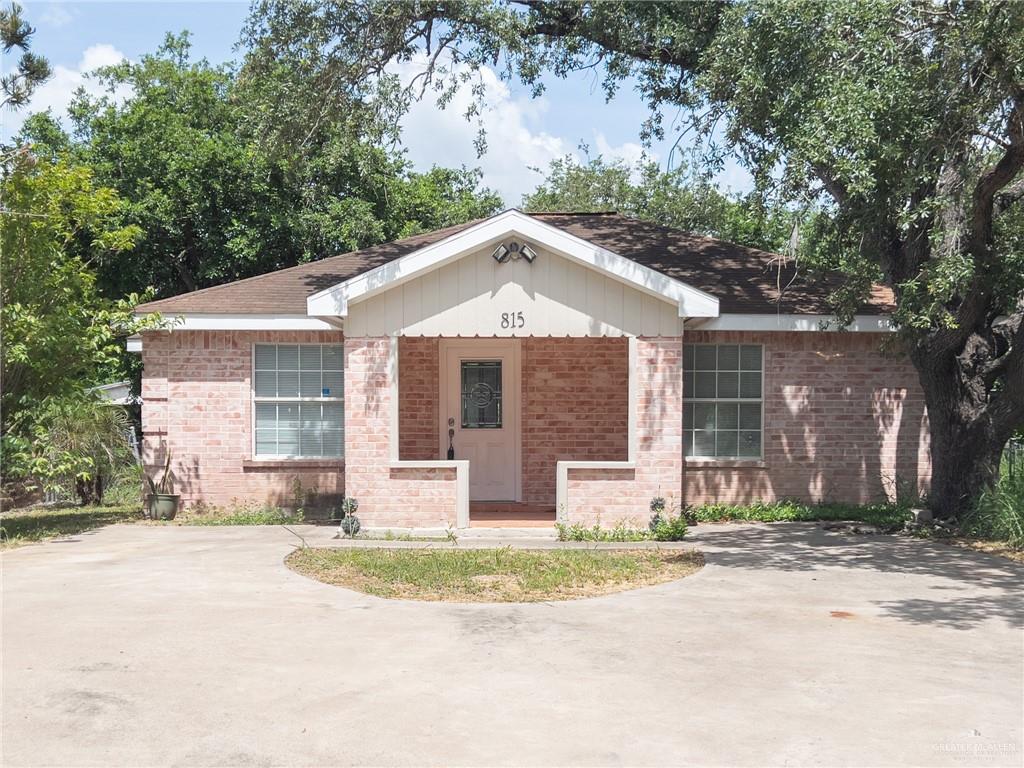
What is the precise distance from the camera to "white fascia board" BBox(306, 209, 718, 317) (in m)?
12.1

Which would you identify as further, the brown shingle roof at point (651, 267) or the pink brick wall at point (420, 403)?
the pink brick wall at point (420, 403)

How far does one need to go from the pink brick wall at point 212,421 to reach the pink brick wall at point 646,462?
4015 mm

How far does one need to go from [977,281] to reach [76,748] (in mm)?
10596

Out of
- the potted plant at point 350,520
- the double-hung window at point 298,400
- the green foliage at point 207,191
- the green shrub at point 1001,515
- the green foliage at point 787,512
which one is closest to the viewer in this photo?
the green shrub at point 1001,515

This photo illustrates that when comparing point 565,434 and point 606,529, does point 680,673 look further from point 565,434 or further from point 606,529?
point 565,434

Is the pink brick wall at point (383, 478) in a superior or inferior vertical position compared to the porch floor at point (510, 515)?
superior

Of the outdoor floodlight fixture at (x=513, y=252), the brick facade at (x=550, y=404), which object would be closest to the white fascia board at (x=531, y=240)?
the outdoor floodlight fixture at (x=513, y=252)

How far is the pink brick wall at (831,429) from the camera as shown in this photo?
14.4 m

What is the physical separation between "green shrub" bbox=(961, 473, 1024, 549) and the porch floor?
17.4ft

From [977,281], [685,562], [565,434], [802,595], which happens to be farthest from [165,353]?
[977,281]

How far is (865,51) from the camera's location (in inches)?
404

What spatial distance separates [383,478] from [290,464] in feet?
8.17

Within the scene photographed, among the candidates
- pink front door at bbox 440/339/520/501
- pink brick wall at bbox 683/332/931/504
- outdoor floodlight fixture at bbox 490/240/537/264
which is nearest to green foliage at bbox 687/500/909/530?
pink brick wall at bbox 683/332/931/504

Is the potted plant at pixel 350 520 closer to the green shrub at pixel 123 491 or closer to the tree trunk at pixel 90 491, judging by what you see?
the green shrub at pixel 123 491
